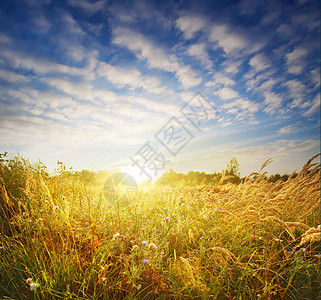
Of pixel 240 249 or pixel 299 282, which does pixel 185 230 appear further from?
pixel 299 282

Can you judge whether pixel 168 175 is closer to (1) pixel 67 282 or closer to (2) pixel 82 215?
(2) pixel 82 215

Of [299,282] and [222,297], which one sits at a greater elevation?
[222,297]

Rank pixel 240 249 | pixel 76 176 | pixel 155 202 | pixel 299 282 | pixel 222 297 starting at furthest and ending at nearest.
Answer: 1. pixel 76 176
2. pixel 155 202
3. pixel 240 249
4. pixel 299 282
5. pixel 222 297

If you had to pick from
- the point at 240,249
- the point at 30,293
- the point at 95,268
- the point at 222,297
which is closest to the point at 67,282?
the point at 95,268

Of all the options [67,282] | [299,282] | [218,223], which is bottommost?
[299,282]

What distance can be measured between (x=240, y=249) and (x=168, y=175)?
1117cm

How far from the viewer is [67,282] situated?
75.5 inches

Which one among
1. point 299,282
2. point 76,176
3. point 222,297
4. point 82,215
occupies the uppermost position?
point 76,176

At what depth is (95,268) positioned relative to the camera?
78.4 inches

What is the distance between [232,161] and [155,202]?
27.5 feet

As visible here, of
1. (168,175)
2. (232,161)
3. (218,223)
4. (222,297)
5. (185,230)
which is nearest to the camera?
(222,297)

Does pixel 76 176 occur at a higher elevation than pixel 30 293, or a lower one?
higher

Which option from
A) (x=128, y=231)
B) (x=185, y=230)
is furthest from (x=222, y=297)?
(x=128, y=231)

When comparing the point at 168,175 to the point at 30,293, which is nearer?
the point at 30,293
